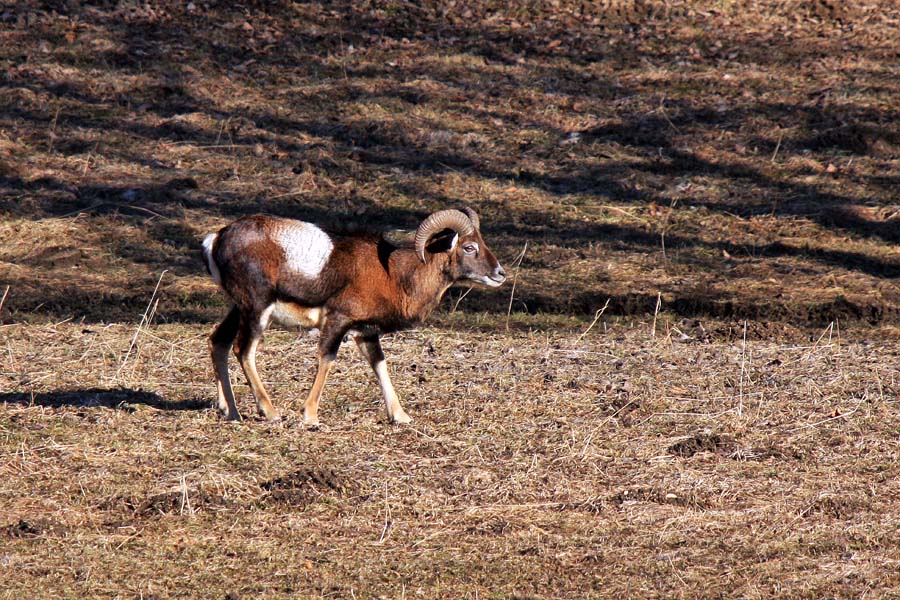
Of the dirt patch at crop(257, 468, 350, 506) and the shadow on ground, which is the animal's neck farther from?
the dirt patch at crop(257, 468, 350, 506)

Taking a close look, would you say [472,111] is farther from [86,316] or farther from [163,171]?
[86,316]

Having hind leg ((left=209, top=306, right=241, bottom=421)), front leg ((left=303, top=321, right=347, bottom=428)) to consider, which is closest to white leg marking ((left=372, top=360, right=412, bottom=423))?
front leg ((left=303, top=321, right=347, bottom=428))

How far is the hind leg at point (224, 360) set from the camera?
354 inches

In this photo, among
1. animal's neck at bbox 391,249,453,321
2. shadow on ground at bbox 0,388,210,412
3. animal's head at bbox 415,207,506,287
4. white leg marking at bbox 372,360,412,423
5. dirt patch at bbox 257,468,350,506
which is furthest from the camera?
animal's head at bbox 415,207,506,287

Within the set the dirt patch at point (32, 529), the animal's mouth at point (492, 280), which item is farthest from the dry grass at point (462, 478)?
the animal's mouth at point (492, 280)

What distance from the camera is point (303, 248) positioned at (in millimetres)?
8945

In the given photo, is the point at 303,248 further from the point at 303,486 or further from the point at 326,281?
the point at 303,486

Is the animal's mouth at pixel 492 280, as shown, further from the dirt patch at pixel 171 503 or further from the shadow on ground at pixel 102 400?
the dirt patch at pixel 171 503

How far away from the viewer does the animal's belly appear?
900 centimetres

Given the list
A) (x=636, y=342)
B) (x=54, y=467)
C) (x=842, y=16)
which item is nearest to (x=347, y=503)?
(x=54, y=467)

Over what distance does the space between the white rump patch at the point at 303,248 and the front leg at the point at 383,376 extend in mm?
707

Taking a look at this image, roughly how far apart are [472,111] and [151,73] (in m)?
5.68

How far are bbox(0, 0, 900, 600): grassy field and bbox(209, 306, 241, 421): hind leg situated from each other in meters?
0.25

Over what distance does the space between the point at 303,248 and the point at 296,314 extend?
52 cm
